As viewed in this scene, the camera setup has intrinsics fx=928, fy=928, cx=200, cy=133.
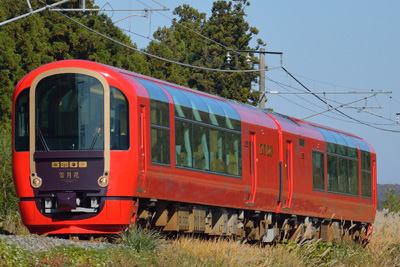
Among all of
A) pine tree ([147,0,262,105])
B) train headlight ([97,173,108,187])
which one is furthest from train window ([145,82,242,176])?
pine tree ([147,0,262,105])

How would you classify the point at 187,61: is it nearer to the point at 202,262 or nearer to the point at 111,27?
the point at 111,27

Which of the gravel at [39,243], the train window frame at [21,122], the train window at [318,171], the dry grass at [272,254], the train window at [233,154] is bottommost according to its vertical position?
the dry grass at [272,254]

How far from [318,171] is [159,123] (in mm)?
9661

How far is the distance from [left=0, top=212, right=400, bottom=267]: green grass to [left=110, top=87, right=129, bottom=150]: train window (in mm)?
1501

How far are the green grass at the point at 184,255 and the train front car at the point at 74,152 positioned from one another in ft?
2.55

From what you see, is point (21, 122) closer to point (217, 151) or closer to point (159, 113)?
point (159, 113)

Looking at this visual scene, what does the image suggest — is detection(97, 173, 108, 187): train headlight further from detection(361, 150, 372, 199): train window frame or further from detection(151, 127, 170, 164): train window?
detection(361, 150, 372, 199): train window frame

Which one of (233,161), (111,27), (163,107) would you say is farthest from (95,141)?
(111,27)

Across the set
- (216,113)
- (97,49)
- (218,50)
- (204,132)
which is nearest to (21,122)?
(204,132)

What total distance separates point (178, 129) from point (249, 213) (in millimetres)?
4892

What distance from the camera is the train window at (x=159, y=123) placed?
1623 cm

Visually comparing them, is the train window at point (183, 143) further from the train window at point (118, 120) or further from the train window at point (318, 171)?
the train window at point (318, 171)

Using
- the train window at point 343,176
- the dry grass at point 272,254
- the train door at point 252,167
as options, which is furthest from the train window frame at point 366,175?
the train door at point 252,167

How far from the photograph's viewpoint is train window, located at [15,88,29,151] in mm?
15875
